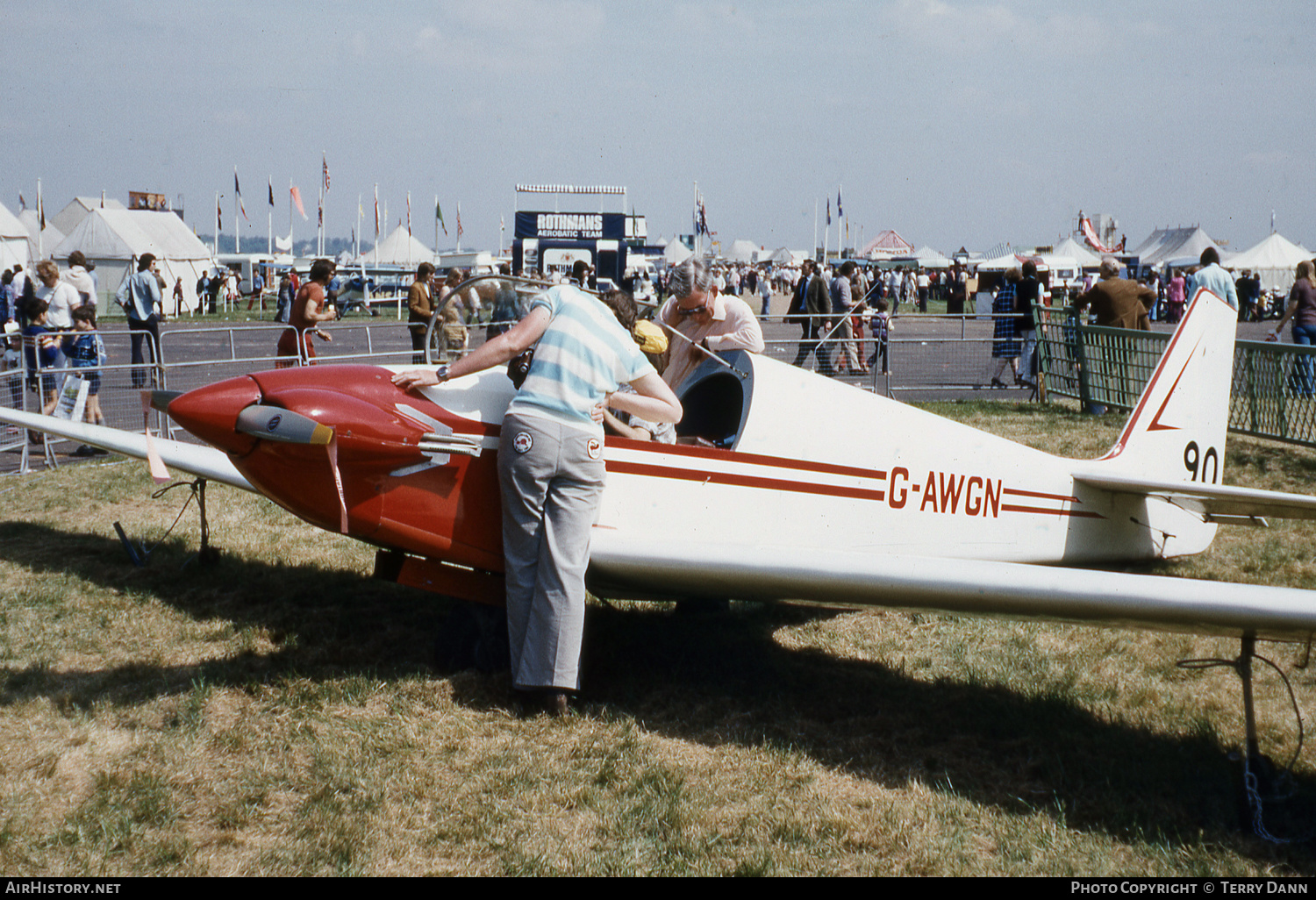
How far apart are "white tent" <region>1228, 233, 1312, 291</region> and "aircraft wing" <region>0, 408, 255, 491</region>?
45.4 m

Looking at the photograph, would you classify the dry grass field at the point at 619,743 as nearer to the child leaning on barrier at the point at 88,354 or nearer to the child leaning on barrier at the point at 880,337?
the child leaning on barrier at the point at 88,354

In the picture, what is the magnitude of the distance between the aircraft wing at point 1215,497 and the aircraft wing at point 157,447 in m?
4.94

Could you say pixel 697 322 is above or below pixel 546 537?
above

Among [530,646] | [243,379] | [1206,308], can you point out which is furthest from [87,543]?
[1206,308]

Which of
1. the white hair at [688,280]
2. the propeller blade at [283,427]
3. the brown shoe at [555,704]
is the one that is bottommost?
the brown shoe at [555,704]

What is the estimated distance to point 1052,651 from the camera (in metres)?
5.39

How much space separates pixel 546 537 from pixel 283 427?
1129 millimetres

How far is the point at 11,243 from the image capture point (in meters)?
28.0

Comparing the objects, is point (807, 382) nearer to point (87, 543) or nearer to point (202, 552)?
point (202, 552)

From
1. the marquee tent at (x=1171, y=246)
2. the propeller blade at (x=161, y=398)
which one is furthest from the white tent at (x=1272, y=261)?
the propeller blade at (x=161, y=398)

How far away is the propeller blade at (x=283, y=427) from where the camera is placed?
398 centimetres

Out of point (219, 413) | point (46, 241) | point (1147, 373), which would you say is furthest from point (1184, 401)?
point (46, 241)

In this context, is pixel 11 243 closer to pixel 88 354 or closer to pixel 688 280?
pixel 88 354
